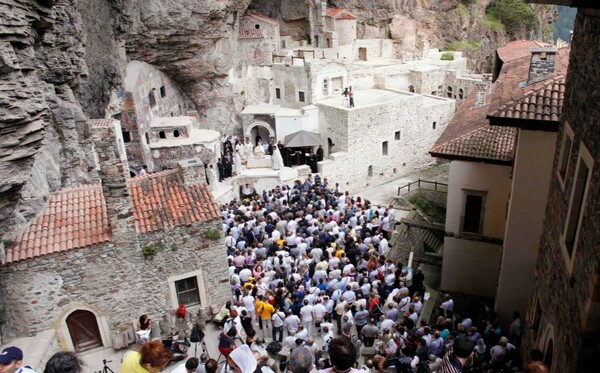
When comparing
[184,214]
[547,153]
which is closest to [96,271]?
[184,214]

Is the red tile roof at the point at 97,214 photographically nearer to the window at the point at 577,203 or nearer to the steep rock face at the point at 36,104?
the steep rock face at the point at 36,104

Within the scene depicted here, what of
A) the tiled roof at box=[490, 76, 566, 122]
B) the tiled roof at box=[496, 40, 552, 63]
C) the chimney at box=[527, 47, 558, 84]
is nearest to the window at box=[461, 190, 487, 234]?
the chimney at box=[527, 47, 558, 84]

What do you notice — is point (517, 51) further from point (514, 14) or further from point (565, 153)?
point (514, 14)

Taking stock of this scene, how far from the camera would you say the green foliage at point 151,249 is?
37.1ft

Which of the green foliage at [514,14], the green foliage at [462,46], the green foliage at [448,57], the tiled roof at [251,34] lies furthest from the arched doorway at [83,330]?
the green foliage at [514,14]

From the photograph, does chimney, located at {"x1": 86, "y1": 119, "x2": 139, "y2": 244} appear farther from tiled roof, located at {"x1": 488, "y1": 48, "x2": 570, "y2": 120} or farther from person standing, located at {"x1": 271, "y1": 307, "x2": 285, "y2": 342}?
tiled roof, located at {"x1": 488, "y1": 48, "x2": 570, "y2": 120}

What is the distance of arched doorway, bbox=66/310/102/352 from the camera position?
11.2 metres

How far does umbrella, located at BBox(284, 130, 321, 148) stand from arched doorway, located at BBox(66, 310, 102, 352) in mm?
18799

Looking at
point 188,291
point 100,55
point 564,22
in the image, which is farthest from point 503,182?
point 564,22

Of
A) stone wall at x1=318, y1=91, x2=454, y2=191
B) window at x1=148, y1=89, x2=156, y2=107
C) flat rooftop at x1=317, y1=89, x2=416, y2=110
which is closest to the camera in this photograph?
window at x1=148, y1=89, x2=156, y2=107

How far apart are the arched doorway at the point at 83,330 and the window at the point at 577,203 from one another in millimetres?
10688

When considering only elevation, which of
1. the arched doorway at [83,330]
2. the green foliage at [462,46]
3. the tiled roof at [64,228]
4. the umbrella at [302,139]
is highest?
the green foliage at [462,46]

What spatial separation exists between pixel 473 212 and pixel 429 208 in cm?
855

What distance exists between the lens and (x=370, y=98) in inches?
1206
